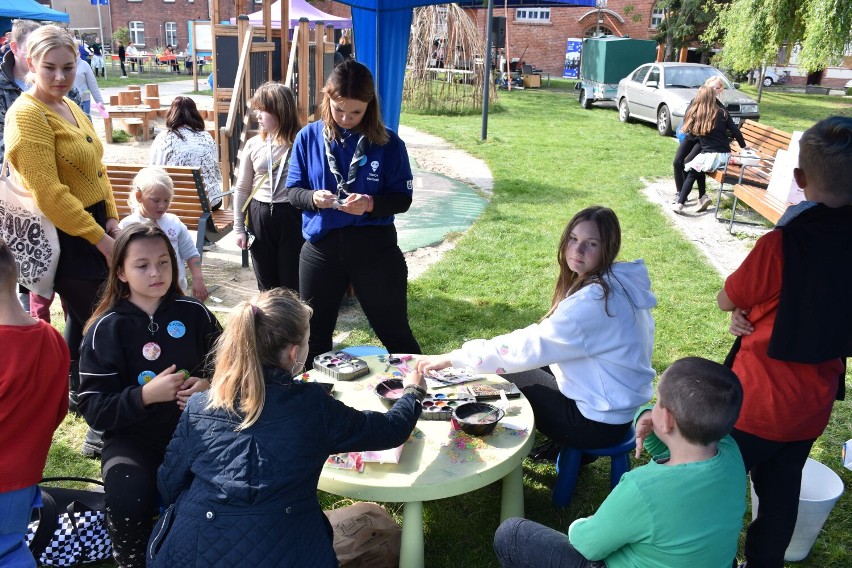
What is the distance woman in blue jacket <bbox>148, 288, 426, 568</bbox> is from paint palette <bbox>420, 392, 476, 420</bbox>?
74cm

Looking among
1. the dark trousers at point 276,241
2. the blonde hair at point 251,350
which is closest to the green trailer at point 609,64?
the dark trousers at point 276,241

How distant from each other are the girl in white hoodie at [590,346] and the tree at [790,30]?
18.2ft

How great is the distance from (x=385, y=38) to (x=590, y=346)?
3434mm

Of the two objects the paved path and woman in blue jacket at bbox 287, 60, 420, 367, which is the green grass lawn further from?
woman in blue jacket at bbox 287, 60, 420, 367

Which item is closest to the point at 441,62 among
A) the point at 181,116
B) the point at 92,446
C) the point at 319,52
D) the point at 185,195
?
the point at 319,52

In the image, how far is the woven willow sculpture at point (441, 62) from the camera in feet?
61.3

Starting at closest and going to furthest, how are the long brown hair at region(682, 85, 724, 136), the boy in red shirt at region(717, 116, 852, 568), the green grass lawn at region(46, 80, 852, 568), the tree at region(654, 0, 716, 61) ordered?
the boy in red shirt at region(717, 116, 852, 568) < the green grass lawn at region(46, 80, 852, 568) < the long brown hair at region(682, 85, 724, 136) < the tree at region(654, 0, 716, 61)

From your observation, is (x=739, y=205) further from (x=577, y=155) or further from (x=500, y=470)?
(x=500, y=470)

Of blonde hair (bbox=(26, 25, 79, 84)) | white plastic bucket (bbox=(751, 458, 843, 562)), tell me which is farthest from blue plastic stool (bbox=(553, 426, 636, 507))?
blonde hair (bbox=(26, 25, 79, 84))

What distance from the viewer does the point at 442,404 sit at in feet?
9.89

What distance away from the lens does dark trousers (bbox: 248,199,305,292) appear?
4613mm

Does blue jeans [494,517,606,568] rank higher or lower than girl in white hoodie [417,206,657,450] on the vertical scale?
lower

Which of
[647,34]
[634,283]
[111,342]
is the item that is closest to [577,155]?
[634,283]

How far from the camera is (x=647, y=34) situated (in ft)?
115
